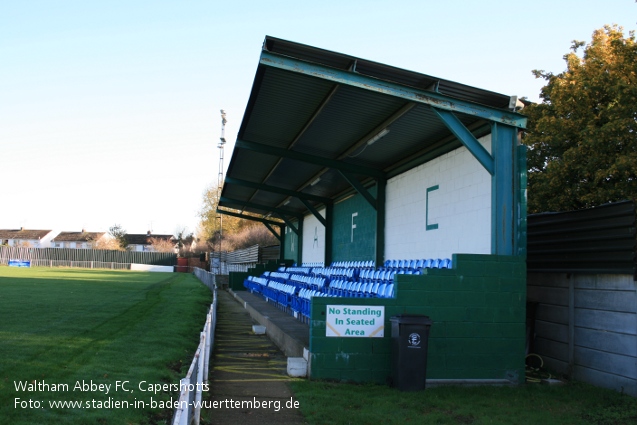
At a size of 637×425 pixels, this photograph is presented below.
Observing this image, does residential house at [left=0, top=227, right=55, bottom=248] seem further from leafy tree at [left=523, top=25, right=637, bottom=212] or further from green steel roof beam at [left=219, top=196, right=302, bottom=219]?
leafy tree at [left=523, top=25, right=637, bottom=212]

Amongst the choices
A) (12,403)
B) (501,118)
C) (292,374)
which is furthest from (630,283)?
(12,403)

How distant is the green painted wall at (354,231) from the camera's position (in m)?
18.7

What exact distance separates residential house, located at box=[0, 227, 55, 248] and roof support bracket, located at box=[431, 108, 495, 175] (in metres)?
133

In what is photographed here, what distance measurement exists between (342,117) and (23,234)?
133062 mm

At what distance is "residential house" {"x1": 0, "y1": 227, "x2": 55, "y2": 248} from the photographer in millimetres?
127581

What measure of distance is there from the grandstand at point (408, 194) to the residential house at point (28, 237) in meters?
123

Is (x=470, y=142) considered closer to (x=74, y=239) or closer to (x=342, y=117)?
(x=342, y=117)

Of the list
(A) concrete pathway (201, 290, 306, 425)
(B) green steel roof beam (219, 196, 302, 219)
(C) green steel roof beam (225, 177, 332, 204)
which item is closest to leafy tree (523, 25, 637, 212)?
(C) green steel roof beam (225, 177, 332, 204)

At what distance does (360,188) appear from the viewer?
55.6 ft

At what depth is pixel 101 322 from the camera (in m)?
13.4

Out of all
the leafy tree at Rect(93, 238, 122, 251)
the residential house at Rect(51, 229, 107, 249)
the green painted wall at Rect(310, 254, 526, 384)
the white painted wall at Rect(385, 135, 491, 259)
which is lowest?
the green painted wall at Rect(310, 254, 526, 384)

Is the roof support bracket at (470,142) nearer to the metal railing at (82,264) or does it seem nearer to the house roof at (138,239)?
the metal railing at (82,264)

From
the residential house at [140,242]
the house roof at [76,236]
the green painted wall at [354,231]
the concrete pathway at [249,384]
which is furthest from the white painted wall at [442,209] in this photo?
the house roof at [76,236]

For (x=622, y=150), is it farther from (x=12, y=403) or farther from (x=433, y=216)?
(x=12, y=403)
